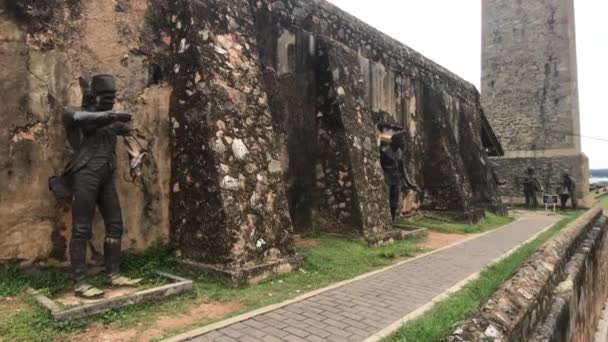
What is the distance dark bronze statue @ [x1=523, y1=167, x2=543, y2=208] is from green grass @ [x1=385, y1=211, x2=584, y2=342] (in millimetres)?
17733

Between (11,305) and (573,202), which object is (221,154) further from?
(573,202)

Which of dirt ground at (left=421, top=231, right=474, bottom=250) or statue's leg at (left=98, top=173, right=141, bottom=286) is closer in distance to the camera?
statue's leg at (left=98, top=173, right=141, bottom=286)

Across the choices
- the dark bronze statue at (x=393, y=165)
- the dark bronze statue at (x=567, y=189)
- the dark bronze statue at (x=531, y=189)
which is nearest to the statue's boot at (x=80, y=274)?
the dark bronze statue at (x=393, y=165)

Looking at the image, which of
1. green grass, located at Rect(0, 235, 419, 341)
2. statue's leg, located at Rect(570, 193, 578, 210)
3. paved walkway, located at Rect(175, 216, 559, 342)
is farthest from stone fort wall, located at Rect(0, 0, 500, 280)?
statue's leg, located at Rect(570, 193, 578, 210)

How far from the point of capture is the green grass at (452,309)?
343 cm

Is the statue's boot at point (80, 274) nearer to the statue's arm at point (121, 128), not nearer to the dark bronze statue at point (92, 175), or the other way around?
the dark bronze statue at point (92, 175)

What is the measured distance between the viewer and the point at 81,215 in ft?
13.2

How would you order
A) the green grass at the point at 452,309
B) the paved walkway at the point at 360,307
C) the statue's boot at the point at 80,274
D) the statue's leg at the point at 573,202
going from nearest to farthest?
1. the green grass at the point at 452,309
2. the paved walkway at the point at 360,307
3. the statue's boot at the point at 80,274
4. the statue's leg at the point at 573,202

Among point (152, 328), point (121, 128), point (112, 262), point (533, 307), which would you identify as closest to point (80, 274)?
point (112, 262)

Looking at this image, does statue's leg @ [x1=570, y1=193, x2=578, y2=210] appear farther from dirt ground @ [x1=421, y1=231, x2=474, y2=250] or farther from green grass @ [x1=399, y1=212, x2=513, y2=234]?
dirt ground @ [x1=421, y1=231, x2=474, y2=250]

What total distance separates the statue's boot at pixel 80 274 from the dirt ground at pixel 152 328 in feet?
1.47

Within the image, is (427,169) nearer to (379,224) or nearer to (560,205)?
(379,224)

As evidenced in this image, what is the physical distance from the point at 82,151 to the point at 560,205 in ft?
80.4

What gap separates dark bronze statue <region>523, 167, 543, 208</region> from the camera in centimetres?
2205
